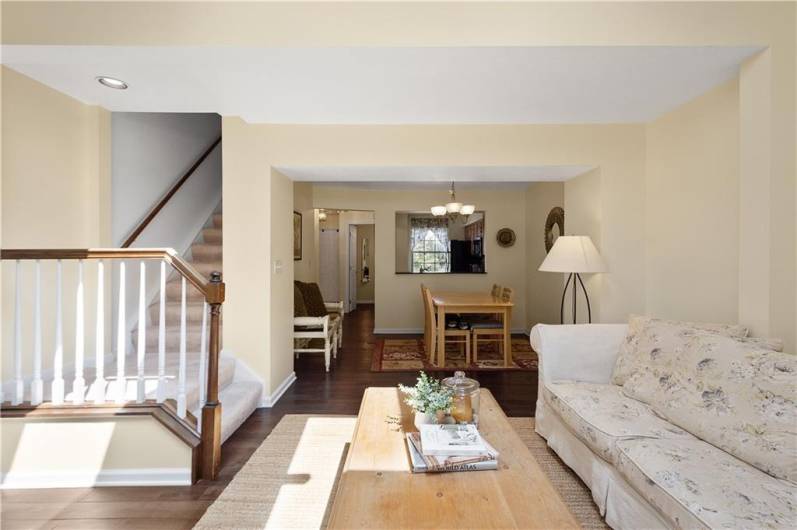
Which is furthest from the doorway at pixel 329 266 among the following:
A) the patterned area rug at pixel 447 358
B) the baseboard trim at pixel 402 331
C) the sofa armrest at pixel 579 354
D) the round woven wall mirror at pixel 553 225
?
the sofa armrest at pixel 579 354

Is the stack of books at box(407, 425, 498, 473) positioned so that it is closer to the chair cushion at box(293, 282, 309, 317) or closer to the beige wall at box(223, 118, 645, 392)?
the beige wall at box(223, 118, 645, 392)

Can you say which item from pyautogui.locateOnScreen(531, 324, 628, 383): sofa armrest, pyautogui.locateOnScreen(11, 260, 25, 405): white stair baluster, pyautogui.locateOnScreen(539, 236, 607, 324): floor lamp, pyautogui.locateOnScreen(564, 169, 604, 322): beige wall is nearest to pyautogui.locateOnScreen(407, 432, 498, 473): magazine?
pyautogui.locateOnScreen(531, 324, 628, 383): sofa armrest

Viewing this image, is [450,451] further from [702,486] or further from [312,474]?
[312,474]

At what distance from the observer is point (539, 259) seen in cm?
565

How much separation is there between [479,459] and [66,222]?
3.35 m

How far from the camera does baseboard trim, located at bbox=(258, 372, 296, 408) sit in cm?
312

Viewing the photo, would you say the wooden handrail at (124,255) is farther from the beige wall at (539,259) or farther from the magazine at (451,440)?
the beige wall at (539,259)

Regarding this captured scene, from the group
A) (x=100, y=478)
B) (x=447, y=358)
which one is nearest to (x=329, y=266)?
(x=447, y=358)

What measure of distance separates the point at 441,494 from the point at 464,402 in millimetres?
522

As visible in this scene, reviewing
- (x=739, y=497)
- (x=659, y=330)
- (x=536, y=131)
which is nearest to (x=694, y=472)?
(x=739, y=497)

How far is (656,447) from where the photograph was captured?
5.18ft

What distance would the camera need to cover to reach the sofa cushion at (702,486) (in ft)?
3.87

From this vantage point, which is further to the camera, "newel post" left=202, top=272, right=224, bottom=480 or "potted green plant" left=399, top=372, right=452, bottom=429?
"newel post" left=202, top=272, right=224, bottom=480

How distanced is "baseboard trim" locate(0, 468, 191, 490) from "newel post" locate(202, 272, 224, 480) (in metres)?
0.12
